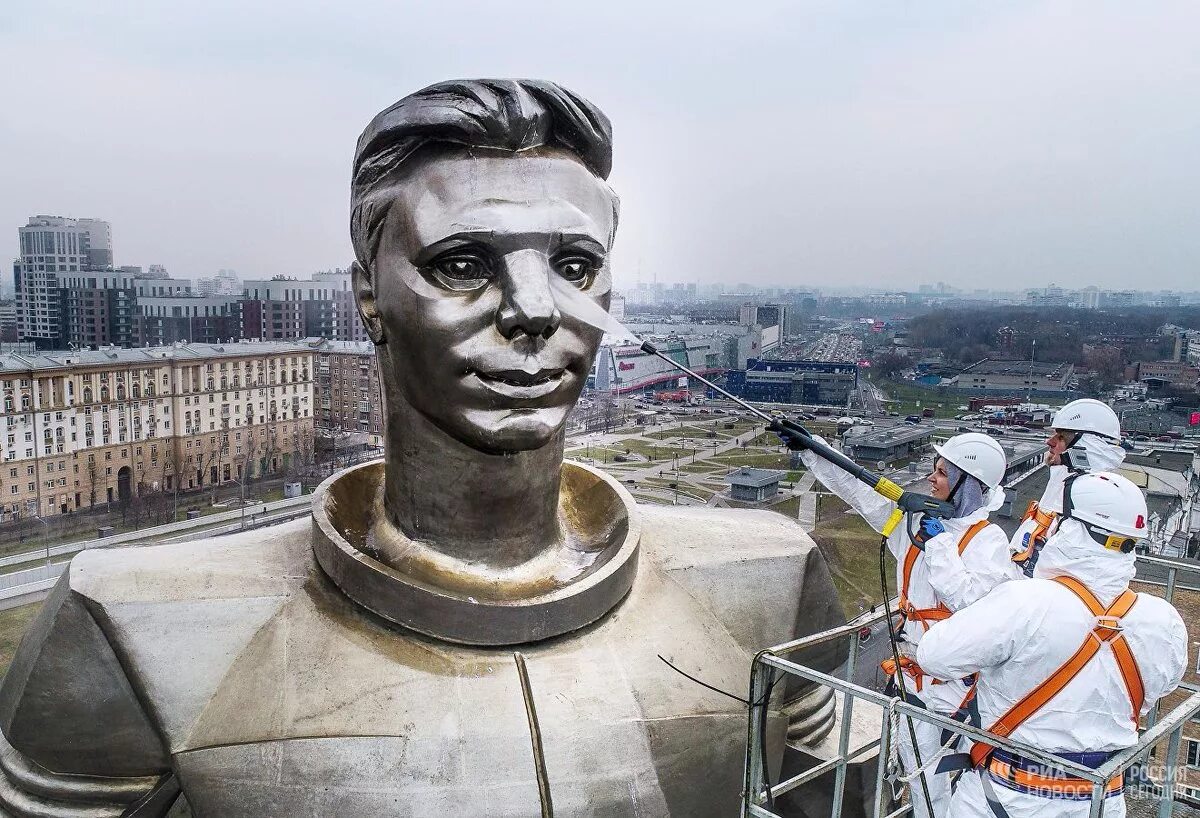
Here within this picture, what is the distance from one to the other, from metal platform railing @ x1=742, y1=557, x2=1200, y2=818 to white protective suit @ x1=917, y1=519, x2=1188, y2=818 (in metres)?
0.15

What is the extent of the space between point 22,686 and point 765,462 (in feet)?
142

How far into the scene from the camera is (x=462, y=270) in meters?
4.20

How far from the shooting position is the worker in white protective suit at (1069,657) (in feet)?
11.8

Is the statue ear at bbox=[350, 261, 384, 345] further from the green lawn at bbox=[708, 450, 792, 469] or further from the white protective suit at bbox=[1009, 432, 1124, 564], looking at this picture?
the green lawn at bbox=[708, 450, 792, 469]

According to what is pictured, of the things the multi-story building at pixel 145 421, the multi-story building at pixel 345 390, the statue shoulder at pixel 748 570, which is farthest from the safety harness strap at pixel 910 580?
the multi-story building at pixel 345 390

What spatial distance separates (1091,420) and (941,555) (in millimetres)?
2253

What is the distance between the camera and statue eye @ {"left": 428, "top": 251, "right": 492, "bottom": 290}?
13.7 ft

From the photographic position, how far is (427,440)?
4551 mm

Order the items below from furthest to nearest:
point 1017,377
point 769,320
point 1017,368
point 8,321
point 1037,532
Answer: point 769,320 → point 8,321 → point 1017,368 → point 1017,377 → point 1037,532

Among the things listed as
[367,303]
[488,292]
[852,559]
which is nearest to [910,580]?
[488,292]

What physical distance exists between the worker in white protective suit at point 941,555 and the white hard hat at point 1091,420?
135 centimetres

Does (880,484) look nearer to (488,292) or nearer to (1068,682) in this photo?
(1068,682)

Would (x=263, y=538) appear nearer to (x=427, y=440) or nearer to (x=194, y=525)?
(x=427, y=440)

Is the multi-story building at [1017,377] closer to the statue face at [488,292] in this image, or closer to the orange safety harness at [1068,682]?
the orange safety harness at [1068,682]
